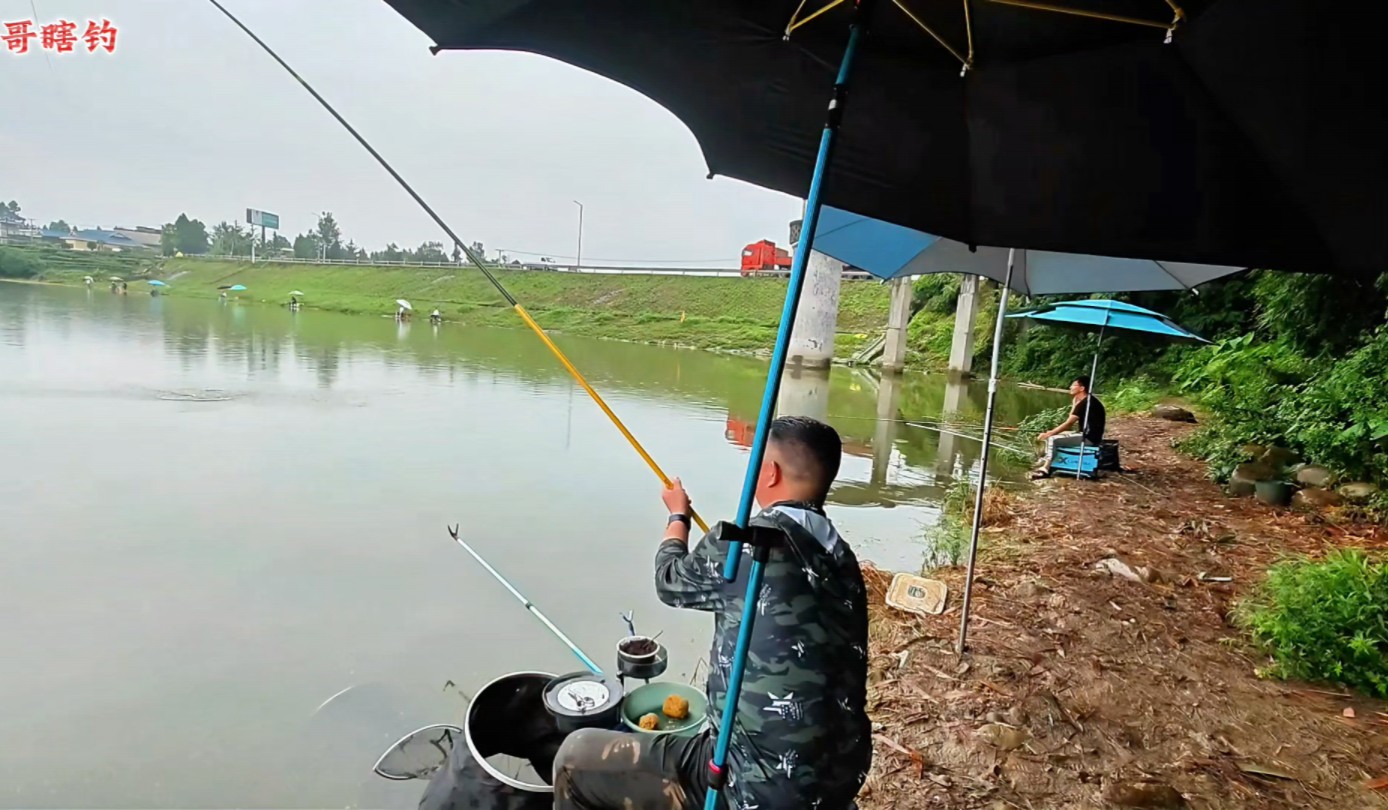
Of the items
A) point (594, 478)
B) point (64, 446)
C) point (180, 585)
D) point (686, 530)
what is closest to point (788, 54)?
point (686, 530)

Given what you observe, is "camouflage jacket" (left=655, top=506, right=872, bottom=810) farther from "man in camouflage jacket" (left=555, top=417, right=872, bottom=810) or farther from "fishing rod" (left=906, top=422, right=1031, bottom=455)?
"fishing rod" (left=906, top=422, right=1031, bottom=455)

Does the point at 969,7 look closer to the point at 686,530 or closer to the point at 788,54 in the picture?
the point at 788,54

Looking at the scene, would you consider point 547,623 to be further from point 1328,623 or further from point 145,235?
point 145,235

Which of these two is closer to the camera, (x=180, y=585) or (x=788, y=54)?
(x=788, y=54)

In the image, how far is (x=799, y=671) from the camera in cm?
139

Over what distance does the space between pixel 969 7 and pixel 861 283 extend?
34355mm

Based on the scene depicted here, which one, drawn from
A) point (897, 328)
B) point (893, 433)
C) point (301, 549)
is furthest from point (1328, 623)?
point (897, 328)

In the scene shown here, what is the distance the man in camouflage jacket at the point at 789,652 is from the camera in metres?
1.39

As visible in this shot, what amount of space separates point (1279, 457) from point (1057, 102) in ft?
21.6

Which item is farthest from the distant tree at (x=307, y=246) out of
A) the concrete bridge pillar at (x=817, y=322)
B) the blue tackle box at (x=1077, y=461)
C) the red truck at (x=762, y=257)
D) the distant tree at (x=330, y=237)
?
the blue tackle box at (x=1077, y=461)

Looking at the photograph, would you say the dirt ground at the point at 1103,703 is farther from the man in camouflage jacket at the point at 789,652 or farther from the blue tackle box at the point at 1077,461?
the blue tackle box at the point at 1077,461

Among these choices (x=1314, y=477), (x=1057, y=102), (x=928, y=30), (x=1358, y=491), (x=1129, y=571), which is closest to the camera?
(x=928, y=30)

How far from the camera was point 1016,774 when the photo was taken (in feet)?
8.26

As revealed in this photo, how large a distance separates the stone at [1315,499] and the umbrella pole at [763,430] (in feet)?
21.7
